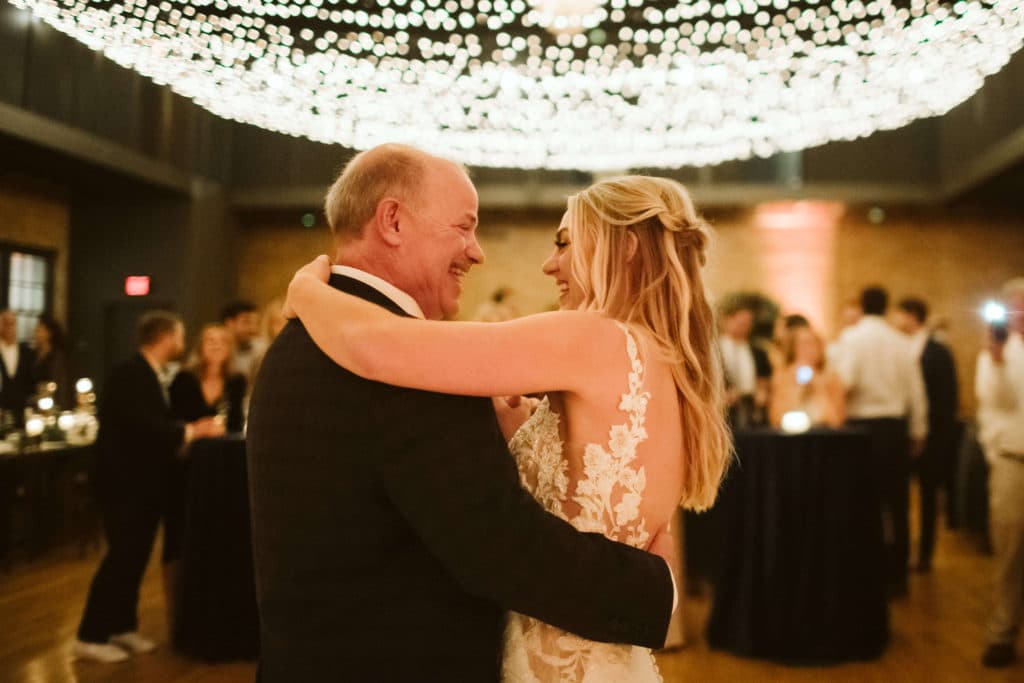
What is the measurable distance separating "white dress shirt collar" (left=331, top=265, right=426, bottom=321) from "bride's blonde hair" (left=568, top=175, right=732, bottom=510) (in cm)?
31

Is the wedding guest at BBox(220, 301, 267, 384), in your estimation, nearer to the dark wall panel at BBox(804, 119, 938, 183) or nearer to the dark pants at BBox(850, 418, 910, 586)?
the dark pants at BBox(850, 418, 910, 586)

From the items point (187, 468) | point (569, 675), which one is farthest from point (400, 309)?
point (187, 468)

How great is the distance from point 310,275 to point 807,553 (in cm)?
334

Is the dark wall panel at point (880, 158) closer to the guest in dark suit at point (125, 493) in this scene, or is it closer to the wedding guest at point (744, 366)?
the wedding guest at point (744, 366)

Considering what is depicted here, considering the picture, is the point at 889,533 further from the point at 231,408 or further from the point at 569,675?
the point at 569,675

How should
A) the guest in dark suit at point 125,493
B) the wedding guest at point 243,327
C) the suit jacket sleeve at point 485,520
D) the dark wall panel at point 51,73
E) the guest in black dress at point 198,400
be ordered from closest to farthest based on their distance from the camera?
the suit jacket sleeve at point 485,520, the guest in dark suit at point 125,493, the guest in black dress at point 198,400, the wedding guest at point 243,327, the dark wall panel at point 51,73

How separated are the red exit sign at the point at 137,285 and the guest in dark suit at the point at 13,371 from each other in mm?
3350

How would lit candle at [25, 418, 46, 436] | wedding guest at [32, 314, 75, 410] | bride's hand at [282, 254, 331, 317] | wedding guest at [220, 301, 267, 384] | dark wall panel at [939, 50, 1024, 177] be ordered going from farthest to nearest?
dark wall panel at [939, 50, 1024, 177] → wedding guest at [32, 314, 75, 410] → wedding guest at [220, 301, 267, 384] → lit candle at [25, 418, 46, 436] → bride's hand at [282, 254, 331, 317]

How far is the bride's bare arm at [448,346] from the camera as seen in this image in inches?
40.4

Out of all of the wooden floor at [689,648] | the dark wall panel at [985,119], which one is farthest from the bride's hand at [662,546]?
the dark wall panel at [985,119]

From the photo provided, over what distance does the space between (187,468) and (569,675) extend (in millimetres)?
3539

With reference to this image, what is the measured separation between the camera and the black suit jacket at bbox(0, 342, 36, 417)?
20.1ft

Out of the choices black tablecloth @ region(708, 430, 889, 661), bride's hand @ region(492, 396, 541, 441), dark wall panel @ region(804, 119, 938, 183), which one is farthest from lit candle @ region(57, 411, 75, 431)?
dark wall panel @ region(804, 119, 938, 183)

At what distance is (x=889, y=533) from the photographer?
529 cm
